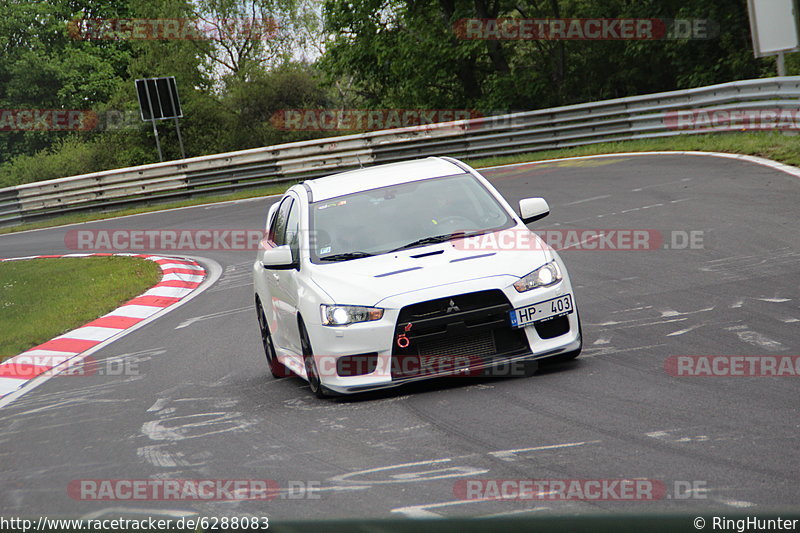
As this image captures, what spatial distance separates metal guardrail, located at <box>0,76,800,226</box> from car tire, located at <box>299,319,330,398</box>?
17.9 metres

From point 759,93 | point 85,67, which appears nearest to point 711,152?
point 759,93

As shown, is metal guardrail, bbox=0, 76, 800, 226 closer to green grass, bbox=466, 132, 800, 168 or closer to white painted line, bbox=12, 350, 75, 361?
green grass, bbox=466, 132, 800, 168

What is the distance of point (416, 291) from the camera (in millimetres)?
6719

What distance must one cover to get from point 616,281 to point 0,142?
58085 mm

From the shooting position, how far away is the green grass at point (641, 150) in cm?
1756

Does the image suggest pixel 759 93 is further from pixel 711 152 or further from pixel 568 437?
pixel 568 437

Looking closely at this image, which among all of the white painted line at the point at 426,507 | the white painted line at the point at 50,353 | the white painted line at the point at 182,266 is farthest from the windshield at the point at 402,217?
the white painted line at the point at 182,266

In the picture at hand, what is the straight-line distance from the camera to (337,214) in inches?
314

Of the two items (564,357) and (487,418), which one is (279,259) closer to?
(564,357)

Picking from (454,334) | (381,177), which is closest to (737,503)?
(454,334)

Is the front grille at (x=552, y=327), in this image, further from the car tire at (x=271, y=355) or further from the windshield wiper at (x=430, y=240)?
the car tire at (x=271, y=355)

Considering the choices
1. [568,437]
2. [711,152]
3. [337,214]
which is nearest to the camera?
[568,437]

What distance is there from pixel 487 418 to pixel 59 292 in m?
11.4

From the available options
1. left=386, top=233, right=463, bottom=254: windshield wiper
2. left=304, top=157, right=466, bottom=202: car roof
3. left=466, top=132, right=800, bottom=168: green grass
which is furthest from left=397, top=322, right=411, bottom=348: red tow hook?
left=466, top=132, right=800, bottom=168: green grass
